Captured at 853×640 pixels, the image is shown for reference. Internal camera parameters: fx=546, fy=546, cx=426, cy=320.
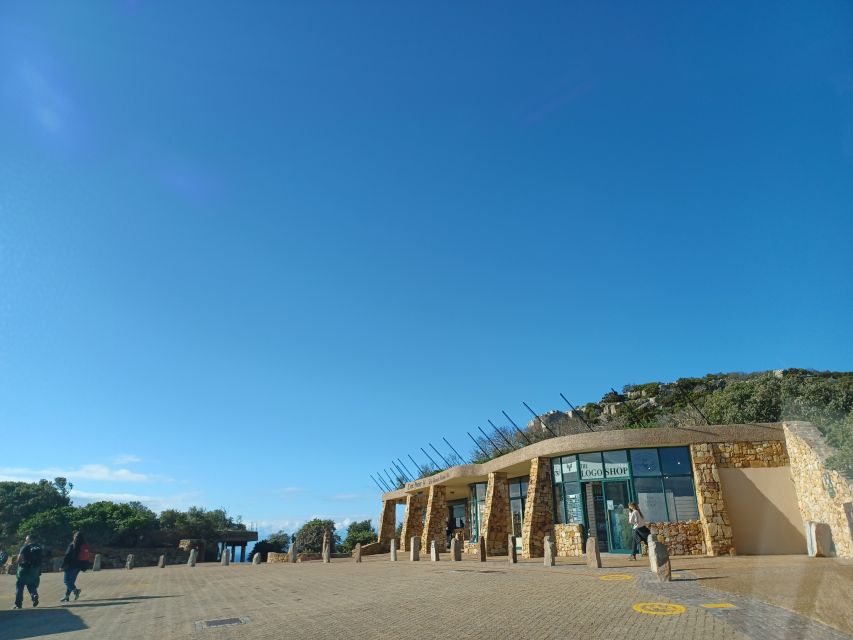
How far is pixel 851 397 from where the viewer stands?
1062 inches

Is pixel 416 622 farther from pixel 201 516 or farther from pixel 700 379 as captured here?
pixel 700 379

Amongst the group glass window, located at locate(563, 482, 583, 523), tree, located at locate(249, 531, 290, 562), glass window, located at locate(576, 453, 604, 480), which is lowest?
tree, located at locate(249, 531, 290, 562)

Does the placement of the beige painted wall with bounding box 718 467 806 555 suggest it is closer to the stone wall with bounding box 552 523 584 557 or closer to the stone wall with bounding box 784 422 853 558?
the stone wall with bounding box 784 422 853 558

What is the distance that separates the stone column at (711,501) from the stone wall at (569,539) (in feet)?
13.8

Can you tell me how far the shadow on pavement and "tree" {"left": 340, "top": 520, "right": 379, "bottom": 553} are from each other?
33.6 m

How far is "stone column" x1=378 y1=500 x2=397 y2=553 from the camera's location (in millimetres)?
39188

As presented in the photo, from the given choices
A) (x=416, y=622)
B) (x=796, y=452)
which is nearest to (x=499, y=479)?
(x=796, y=452)

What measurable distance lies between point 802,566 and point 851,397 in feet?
60.0

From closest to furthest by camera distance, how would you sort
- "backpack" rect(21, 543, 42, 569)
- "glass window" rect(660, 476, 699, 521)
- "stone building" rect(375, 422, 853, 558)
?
"backpack" rect(21, 543, 42, 569) → "stone building" rect(375, 422, 853, 558) → "glass window" rect(660, 476, 699, 521)

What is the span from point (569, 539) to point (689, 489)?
187 inches

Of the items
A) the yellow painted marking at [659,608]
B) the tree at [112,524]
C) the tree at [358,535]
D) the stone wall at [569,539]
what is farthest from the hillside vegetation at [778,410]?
the tree at [112,524]

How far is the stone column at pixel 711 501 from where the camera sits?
18.3 m

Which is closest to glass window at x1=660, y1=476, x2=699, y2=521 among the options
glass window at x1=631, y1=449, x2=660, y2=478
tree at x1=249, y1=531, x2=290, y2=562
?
glass window at x1=631, y1=449, x2=660, y2=478

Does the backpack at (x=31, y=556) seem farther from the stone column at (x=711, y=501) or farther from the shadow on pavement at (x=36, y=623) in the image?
the stone column at (x=711, y=501)
